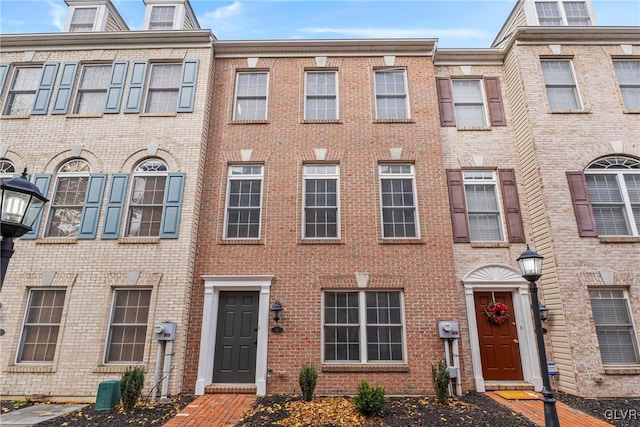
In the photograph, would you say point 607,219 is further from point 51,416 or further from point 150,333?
point 51,416

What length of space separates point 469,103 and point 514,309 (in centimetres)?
589

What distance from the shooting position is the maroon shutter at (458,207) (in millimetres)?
8734

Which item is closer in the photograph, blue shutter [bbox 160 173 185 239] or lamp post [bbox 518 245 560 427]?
lamp post [bbox 518 245 560 427]

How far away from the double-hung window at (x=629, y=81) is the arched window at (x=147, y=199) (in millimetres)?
12537

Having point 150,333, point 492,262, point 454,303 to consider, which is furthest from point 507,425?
point 150,333

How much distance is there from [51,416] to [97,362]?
1.33 m

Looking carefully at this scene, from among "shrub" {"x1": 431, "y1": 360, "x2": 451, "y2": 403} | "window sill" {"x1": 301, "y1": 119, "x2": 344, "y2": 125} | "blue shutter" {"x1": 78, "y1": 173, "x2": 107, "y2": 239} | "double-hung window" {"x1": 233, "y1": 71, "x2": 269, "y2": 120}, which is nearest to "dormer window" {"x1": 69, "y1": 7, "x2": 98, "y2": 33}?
"double-hung window" {"x1": 233, "y1": 71, "x2": 269, "y2": 120}

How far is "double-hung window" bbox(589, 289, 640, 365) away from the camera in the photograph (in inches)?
296

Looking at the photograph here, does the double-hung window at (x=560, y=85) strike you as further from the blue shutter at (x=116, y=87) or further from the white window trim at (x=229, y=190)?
the blue shutter at (x=116, y=87)

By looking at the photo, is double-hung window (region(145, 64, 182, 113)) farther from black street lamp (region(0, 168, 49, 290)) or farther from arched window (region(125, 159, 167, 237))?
black street lamp (region(0, 168, 49, 290))

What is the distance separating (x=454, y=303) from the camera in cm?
798

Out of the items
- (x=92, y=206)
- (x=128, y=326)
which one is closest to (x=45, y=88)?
(x=92, y=206)

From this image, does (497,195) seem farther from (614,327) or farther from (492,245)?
(614,327)

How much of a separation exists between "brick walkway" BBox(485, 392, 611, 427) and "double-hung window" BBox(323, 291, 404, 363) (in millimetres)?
2316
